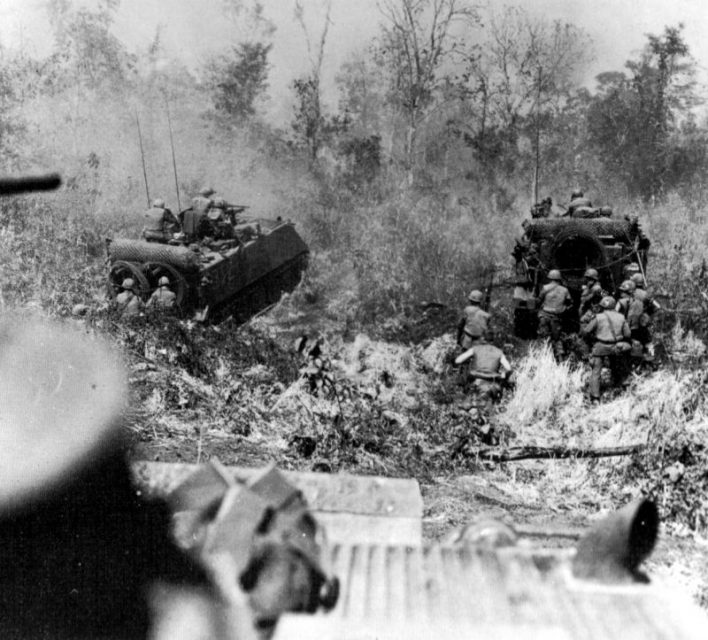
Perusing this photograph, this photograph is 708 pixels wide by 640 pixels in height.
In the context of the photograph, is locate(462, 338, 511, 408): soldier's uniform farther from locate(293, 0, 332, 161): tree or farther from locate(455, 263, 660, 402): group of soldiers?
locate(293, 0, 332, 161): tree

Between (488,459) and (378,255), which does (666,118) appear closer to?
(378,255)

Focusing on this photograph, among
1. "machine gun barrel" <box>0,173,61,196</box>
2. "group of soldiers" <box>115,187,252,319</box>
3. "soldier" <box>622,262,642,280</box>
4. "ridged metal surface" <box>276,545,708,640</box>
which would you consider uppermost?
"machine gun barrel" <box>0,173,61,196</box>

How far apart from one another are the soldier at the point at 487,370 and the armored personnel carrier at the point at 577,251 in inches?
99.5

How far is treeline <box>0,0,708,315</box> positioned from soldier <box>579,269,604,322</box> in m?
2.84

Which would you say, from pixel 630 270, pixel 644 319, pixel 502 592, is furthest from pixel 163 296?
pixel 502 592

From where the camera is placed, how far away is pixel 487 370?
7836 mm

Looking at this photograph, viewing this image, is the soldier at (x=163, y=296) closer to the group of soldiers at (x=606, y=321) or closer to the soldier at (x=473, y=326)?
the soldier at (x=473, y=326)

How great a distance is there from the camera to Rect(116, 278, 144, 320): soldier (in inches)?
329

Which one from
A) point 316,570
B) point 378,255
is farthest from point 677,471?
point 378,255

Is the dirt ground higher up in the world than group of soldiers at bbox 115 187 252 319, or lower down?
lower down

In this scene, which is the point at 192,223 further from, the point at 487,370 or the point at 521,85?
the point at 521,85

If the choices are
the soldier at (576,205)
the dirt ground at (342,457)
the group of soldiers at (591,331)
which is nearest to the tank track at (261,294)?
the dirt ground at (342,457)

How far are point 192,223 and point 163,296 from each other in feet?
6.07

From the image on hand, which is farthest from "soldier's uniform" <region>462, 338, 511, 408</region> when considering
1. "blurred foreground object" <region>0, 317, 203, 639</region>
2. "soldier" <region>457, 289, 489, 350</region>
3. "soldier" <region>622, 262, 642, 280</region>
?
"blurred foreground object" <region>0, 317, 203, 639</region>
